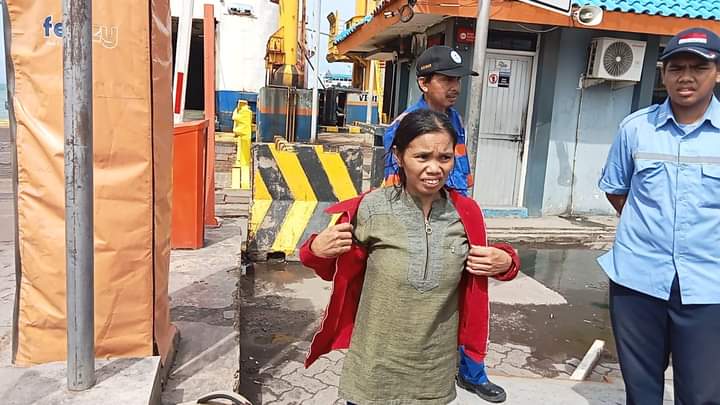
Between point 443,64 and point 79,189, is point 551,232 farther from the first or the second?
point 79,189

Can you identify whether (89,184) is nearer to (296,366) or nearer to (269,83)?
(296,366)

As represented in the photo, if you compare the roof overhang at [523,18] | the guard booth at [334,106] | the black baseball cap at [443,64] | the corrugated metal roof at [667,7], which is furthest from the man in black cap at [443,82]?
the guard booth at [334,106]

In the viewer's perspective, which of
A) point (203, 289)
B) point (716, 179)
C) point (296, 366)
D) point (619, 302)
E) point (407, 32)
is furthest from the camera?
point (407, 32)

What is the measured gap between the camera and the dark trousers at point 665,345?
7.09 feet

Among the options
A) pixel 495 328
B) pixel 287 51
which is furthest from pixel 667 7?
pixel 287 51

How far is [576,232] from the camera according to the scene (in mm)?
7742

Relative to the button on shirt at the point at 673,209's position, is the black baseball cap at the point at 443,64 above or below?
above

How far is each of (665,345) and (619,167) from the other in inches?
29.8

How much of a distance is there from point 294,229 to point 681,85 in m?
4.33

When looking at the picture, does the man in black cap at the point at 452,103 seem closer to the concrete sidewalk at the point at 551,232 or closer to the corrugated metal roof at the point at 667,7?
the concrete sidewalk at the point at 551,232

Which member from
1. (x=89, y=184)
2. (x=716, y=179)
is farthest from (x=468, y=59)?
(x=89, y=184)

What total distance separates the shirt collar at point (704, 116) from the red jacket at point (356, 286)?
90 cm

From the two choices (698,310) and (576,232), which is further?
(576,232)

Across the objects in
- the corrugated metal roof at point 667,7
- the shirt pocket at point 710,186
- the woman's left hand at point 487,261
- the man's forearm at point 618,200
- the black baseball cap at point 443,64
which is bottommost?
the woman's left hand at point 487,261
